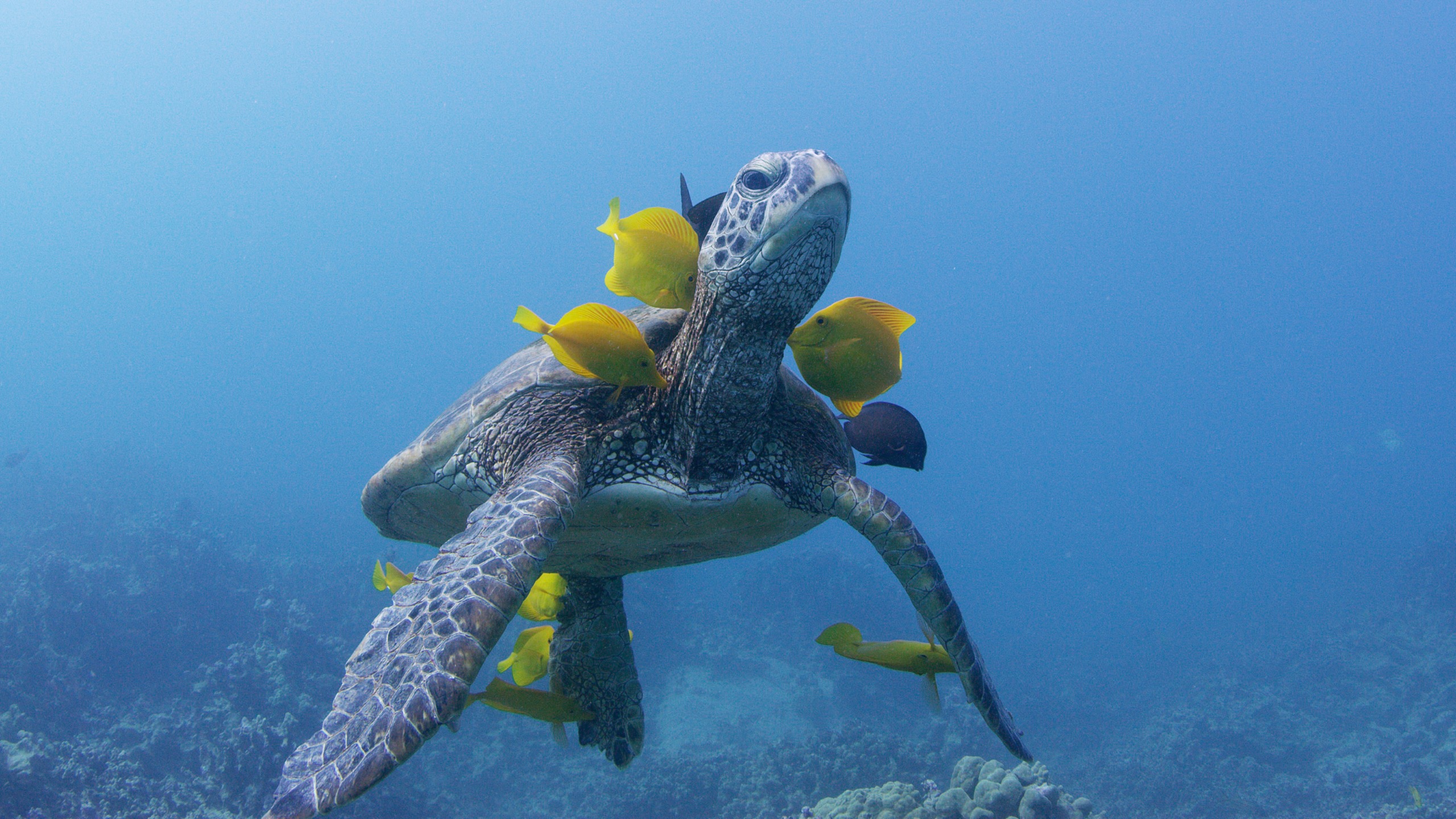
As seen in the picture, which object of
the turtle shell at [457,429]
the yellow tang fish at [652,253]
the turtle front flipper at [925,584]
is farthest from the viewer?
the turtle shell at [457,429]

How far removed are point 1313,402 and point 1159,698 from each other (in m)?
126

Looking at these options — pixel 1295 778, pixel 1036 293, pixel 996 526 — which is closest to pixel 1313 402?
pixel 1036 293

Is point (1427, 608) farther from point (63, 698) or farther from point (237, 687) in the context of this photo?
point (63, 698)

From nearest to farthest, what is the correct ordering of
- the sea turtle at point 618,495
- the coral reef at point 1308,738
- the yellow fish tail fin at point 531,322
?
the sea turtle at point 618,495
the yellow fish tail fin at point 531,322
the coral reef at point 1308,738

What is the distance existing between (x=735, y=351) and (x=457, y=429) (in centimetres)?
175

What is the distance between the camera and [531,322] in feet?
8.89

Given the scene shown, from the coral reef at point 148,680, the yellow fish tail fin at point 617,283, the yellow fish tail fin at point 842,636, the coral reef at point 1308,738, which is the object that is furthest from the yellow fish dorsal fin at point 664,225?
the coral reef at point 1308,738

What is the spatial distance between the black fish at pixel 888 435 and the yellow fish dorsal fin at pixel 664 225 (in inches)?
71.5

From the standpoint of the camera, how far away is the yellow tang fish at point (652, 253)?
2873 millimetres

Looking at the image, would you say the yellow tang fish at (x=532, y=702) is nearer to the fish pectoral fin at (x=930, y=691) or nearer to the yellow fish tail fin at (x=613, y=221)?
the fish pectoral fin at (x=930, y=691)

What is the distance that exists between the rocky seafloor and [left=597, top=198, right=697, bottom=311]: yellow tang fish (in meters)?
4.69

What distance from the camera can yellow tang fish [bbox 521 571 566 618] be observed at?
4418mm

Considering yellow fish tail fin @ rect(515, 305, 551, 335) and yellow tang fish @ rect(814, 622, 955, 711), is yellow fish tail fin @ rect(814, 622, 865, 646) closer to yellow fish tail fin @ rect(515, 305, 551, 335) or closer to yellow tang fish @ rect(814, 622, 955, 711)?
yellow tang fish @ rect(814, 622, 955, 711)

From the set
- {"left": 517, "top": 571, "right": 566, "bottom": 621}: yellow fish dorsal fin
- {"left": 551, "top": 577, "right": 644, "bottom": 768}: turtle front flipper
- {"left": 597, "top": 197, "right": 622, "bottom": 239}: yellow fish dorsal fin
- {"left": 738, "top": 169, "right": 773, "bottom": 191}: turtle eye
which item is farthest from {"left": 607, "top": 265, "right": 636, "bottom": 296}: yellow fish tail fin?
{"left": 551, "top": 577, "right": 644, "bottom": 768}: turtle front flipper
